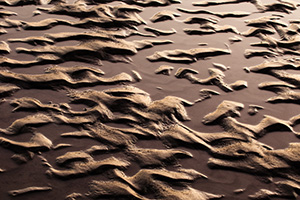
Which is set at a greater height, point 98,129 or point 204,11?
point 204,11

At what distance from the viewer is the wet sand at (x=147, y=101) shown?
2301 mm

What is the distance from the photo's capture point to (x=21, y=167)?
7.63 ft

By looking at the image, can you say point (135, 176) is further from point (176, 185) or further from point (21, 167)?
point (21, 167)

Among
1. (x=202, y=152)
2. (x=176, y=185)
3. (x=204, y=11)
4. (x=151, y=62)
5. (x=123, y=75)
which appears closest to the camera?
(x=176, y=185)

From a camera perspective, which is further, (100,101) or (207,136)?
(100,101)

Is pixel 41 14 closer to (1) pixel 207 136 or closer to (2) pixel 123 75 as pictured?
(2) pixel 123 75

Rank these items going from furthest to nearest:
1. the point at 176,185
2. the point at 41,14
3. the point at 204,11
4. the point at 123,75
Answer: the point at 204,11, the point at 41,14, the point at 123,75, the point at 176,185

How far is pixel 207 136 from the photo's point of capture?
2.65m

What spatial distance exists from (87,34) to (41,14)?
693 millimetres

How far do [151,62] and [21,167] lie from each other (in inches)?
60.5

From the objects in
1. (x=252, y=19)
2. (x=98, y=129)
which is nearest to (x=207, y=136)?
(x=98, y=129)

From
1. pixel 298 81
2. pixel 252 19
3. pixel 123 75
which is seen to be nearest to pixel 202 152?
pixel 123 75

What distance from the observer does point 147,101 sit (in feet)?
9.62

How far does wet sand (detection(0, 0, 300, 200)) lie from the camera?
2.30 m
